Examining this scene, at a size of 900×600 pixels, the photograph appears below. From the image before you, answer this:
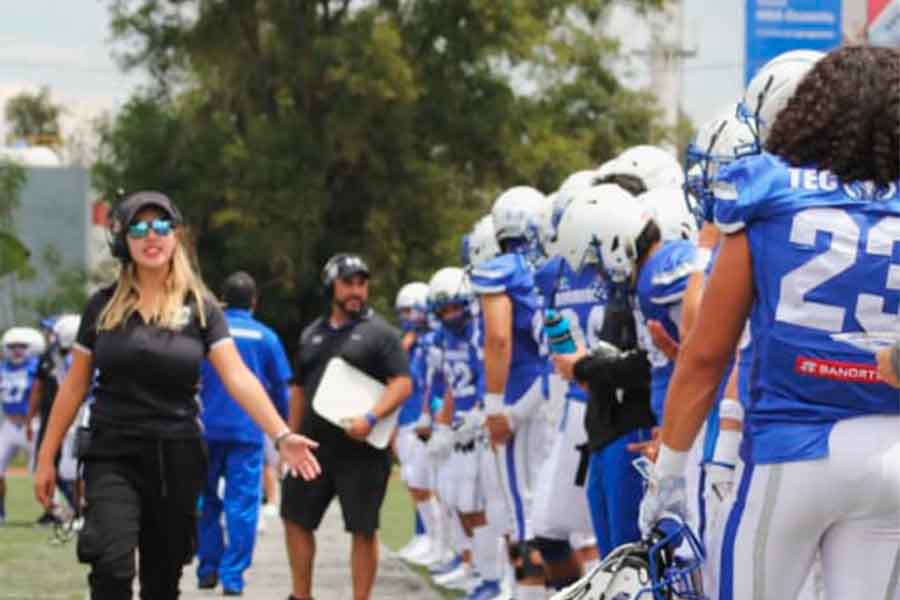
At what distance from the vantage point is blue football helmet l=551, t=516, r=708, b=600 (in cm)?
501

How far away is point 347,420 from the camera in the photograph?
36.8 feet

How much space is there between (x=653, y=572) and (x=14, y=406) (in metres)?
16.7

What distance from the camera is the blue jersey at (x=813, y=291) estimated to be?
479 centimetres

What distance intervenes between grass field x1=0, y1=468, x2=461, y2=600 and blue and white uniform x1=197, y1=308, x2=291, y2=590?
0.88 m

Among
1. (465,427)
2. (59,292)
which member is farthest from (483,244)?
(59,292)

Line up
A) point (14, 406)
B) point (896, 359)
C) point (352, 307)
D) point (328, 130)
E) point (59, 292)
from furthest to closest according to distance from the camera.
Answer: point (59, 292)
point (328, 130)
point (14, 406)
point (352, 307)
point (896, 359)

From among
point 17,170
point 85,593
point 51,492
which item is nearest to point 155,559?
point 51,492

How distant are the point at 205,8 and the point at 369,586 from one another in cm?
2888

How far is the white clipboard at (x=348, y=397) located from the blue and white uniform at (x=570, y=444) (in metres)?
2.11

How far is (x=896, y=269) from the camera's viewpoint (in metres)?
4.84

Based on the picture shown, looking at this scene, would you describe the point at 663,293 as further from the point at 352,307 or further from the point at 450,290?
the point at 450,290

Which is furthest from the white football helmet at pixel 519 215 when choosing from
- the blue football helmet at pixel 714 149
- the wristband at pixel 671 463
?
the wristband at pixel 671 463

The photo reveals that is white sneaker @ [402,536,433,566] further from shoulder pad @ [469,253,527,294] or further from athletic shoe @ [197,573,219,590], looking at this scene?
shoulder pad @ [469,253,527,294]

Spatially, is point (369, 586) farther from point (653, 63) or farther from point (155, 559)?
point (653, 63)
